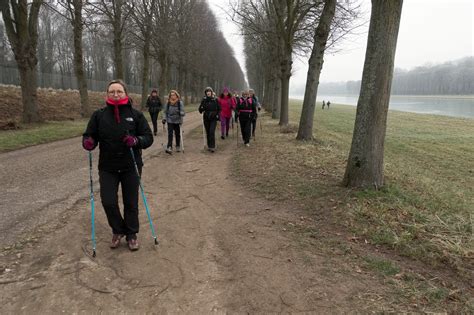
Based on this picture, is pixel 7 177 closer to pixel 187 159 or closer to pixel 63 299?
pixel 187 159

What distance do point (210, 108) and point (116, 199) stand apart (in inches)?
281

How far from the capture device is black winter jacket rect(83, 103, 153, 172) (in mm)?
4195

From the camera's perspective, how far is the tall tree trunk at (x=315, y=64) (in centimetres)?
1092

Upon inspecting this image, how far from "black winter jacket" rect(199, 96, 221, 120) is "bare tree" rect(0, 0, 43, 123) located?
1034 cm

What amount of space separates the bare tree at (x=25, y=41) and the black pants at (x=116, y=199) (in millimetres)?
14801

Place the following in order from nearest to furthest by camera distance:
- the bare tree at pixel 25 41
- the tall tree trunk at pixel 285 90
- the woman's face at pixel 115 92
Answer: the woman's face at pixel 115 92 → the bare tree at pixel 25 41 → the tall tree trunk at pixel 285 90

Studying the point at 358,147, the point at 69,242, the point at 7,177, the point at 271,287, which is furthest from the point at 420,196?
the point at 7,177

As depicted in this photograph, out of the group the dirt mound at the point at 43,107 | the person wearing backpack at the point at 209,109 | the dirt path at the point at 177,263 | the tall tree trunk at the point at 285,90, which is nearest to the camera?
the dirt path at the point at 177,263

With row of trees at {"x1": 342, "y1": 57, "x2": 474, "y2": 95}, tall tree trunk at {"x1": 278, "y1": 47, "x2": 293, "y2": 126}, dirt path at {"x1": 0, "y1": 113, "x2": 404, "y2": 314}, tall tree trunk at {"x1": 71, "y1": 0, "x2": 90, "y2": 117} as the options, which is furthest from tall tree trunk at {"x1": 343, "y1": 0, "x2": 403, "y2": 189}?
row of trees at {"x1": 342, "y1": 57, "x2": 474, "y2": 95}

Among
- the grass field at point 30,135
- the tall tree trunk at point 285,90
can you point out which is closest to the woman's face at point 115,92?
the grass field at point 30,135

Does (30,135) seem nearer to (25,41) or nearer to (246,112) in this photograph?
(25,41)

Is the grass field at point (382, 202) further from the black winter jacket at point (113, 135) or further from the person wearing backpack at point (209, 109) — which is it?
the black winter jacket at point (113, 135)

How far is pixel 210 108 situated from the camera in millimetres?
11055

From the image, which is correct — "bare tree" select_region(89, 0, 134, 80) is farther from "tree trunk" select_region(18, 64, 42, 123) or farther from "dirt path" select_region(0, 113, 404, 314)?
"dirt path" select_region(0, 113, 404, 314)
